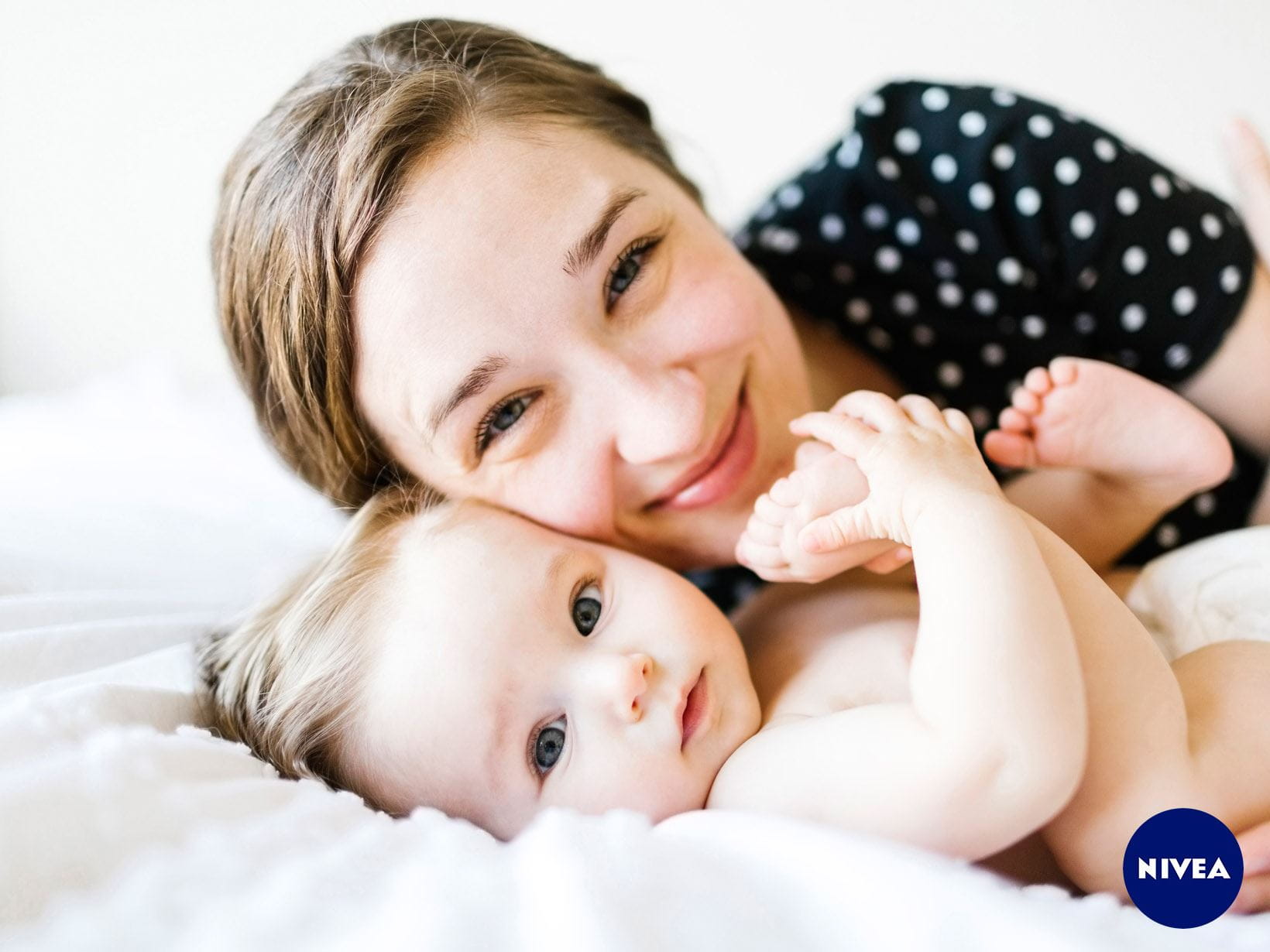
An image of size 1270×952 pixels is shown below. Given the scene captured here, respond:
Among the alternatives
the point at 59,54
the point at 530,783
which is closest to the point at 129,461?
the point at 59,54

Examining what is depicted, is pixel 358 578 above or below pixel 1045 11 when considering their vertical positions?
below

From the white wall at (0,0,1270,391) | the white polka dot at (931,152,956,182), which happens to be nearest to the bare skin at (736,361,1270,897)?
the white polka dot at (931,152,956,182)

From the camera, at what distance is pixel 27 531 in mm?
1172

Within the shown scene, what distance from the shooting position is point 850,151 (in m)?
1.16

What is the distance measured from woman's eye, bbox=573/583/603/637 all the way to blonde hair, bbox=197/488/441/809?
0.15 m

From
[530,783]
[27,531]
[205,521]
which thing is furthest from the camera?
[205,521]

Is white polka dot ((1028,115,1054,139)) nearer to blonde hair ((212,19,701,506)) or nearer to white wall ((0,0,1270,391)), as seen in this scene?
blonde hair ((212,19,701,506))

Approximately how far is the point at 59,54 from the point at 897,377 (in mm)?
1394

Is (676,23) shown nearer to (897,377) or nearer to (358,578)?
(897,377)

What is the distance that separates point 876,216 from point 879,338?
141 millimetres

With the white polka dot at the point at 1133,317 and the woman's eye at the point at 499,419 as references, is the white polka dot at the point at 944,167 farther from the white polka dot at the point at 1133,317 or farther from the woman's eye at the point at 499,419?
the woman's eye at the point at 499,419

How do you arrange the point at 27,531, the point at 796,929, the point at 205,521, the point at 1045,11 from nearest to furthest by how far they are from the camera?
1. the point at 796,929
2. the point at 27,531
3. the point at 205,521
4. the point at 1045,11

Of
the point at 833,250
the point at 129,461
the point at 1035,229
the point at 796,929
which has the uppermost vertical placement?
the point at 1035,229

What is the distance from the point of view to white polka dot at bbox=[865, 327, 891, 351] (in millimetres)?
1209
